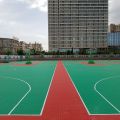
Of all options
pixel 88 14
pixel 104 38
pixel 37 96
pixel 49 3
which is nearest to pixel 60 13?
pixel 49 3

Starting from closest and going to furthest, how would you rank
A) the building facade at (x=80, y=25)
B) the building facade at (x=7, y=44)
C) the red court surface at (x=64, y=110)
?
the red court surface at (x=64, y=110) → the building facade at (x=80, y=25) → the building facade at (x=7, y=44)

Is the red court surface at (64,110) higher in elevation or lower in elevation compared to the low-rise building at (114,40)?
lower

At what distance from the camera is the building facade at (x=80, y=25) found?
98.4 metres

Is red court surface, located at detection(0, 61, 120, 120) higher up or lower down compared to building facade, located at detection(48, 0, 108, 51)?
lower down

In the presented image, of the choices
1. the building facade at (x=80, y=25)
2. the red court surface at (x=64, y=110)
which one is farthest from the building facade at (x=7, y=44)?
the red court surface at (x=64, y=110)

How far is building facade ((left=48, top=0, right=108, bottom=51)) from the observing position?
323ft

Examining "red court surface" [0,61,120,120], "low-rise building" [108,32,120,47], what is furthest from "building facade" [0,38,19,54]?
"red court surface" [0,61,120,120]

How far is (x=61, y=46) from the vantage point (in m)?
99.1

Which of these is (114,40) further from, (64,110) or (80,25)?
(64,110)

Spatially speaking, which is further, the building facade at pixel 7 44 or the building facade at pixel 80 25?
the building facade at pixel 7 44

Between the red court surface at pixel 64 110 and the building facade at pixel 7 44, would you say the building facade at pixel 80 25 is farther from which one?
the red court surface at pixel 64 110

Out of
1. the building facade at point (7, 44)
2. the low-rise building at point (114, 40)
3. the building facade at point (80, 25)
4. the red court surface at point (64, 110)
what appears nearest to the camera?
the red court surface at point (64, 110)

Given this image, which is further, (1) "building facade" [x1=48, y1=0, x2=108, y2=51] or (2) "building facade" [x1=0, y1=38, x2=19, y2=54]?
(2) "building facade" [x1=0, y1=38, x2=19, y2=54]

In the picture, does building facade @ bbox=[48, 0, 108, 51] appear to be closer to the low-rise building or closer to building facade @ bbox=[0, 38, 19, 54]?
the low-rise building
